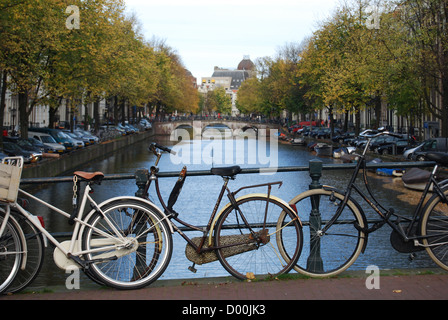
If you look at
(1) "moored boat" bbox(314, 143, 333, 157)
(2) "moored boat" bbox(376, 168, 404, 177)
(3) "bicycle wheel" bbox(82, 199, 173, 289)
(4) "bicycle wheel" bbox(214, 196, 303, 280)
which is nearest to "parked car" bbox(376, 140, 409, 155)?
(2) "moored boat" bbox(376, 168, 404, 177)

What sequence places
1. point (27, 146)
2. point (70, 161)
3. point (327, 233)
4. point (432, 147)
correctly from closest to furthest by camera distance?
1. point (327, 233)
2. point (27, 146)
3. point (432, 147)
4. point (70, 161)

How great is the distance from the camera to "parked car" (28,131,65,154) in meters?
36.1

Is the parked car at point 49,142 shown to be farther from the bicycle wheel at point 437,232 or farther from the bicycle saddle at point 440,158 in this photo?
the bicycle wheel at point 437,232

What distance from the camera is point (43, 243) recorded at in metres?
5.23

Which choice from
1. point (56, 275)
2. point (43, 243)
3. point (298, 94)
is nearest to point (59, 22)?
point (56, 275)

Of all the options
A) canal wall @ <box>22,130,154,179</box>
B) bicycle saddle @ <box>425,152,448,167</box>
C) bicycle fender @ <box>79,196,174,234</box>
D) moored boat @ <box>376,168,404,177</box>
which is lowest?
moored boat @ <box>376,168,404,177</box>

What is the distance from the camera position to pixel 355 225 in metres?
5.61

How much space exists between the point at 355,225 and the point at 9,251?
301 centimetres

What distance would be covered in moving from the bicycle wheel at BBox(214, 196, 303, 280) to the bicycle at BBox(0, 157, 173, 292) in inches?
21.4

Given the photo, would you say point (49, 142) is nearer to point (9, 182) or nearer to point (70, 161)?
point (70, 161)

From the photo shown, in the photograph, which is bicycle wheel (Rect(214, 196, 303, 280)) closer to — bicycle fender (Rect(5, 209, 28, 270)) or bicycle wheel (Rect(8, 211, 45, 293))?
bicycle wheel (Rect(8, 211, 45, 293))

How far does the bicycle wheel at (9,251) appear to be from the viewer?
5.05 m

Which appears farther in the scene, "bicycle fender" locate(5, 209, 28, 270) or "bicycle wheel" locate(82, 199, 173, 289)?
"bicycle wheel" locate(82, 199, 173, 289)

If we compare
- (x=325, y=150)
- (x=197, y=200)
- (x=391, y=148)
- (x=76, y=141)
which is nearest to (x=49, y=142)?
(x=76, y=141)
